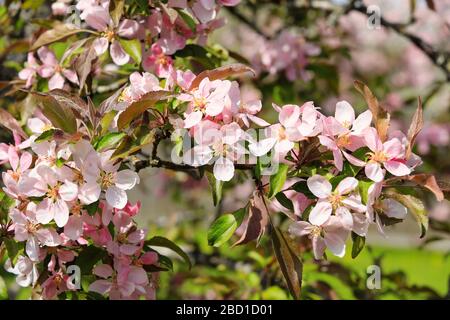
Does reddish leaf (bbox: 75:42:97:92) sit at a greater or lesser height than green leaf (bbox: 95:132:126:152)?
lesser

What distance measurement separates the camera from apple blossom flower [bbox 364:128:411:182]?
1.14 metres

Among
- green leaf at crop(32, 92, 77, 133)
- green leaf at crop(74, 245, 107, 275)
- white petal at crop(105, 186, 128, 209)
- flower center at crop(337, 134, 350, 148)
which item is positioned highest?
flower center at crop(337, 134, 350, 148)

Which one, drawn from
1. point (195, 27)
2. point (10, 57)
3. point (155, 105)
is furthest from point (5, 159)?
point (10, 57)

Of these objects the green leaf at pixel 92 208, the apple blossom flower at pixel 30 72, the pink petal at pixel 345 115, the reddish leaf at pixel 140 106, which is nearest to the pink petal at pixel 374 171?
the pink petal at pixel 345 115

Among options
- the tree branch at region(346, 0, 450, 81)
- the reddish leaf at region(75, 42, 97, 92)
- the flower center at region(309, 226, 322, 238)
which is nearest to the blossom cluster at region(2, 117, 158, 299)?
the reddish leaf at region(75, 42, 97, 92)

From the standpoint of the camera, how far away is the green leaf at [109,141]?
1.19m

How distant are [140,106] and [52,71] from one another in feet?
1.77

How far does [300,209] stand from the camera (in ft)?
4.30

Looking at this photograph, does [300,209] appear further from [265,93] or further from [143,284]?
[265,93]

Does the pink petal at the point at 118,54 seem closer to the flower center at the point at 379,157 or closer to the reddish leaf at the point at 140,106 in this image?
the reddish leaf at the point at 140,106

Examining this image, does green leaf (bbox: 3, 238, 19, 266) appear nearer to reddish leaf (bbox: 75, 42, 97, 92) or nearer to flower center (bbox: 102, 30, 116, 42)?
reddish leaf (bbox: 75, 42, 97, 92)

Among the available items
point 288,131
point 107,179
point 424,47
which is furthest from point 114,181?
point 424,47

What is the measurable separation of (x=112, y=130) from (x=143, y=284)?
323 millimetres

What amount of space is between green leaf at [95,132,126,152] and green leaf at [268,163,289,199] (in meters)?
0.28
